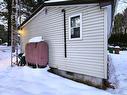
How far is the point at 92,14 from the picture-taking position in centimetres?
1040

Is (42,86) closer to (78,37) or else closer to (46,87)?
(46,87)

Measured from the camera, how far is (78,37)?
1140 centimetres

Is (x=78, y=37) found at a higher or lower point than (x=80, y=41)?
higher

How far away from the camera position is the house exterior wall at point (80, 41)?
9970mm

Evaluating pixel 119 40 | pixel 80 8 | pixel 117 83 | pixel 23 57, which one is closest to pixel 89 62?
pixel 117 83

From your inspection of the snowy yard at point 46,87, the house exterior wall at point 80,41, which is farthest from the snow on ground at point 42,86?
the house exterior wall at point 80,41

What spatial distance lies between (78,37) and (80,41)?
29cm

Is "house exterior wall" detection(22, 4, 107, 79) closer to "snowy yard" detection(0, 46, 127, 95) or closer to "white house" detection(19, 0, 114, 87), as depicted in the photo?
"white house" detection(19, 0, 114, 87)

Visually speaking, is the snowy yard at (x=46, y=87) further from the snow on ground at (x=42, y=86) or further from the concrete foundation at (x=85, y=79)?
the concrete foundation at (x=85, y=79)

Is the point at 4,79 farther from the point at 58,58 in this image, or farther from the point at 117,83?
the point at 117,83

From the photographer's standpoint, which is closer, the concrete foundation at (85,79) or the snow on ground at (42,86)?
the snow on ground at (42,86)

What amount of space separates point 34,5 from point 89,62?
2584cm

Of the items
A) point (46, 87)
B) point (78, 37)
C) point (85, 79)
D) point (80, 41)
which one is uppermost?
point (78, 37)

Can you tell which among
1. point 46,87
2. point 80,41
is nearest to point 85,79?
point 80,41
